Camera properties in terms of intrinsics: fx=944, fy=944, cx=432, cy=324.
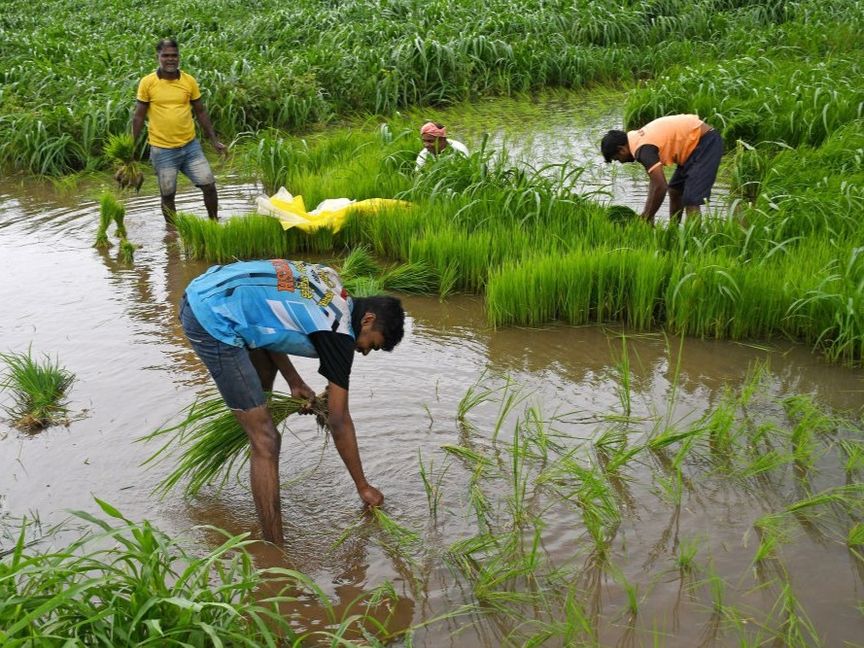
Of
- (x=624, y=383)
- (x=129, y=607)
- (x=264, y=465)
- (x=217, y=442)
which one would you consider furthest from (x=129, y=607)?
(x=624, y=383)

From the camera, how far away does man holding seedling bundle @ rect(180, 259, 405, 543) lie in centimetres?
327

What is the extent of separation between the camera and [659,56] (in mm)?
12656

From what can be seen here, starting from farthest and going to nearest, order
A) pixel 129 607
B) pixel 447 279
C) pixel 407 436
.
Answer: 1. pixel 447 279
2. pixel 407 436
3. pixel 129 607

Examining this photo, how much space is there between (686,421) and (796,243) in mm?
1885

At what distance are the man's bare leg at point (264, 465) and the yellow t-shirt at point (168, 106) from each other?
14.2ft

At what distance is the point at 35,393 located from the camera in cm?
458

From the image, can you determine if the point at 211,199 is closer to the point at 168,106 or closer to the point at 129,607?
the point at 168,106

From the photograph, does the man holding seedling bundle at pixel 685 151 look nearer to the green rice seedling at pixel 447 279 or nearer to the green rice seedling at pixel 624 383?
the green rice seedling at pixel 447 279

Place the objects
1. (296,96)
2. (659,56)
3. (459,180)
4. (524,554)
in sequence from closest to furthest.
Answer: (524,554), (459,180), (296,96), (659,56)

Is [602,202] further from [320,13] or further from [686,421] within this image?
[320,13]

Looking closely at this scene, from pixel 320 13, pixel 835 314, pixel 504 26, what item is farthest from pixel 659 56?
pixel 835 314

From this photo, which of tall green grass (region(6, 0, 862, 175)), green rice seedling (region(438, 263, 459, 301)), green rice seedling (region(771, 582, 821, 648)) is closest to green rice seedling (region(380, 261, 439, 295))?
green rice seedling (region(438, 263, 459, 301))

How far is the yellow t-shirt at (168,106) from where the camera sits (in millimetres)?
7137

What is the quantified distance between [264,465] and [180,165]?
455 cm
